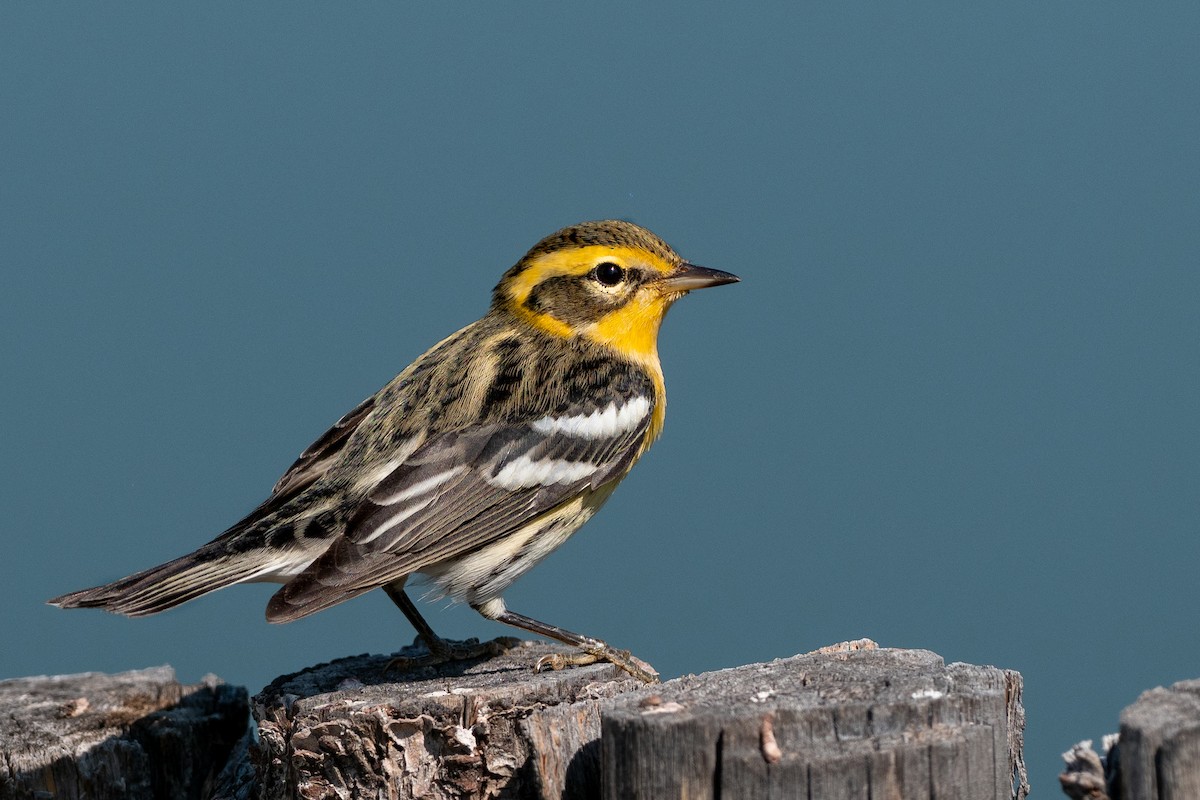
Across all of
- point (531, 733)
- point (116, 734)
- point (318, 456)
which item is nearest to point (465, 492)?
point (318, 456)

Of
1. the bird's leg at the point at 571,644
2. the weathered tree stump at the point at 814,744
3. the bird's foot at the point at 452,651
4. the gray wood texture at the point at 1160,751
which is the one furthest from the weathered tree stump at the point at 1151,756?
the bird's foot at the point at 452,651

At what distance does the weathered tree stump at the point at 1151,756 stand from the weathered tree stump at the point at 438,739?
149 centimetres

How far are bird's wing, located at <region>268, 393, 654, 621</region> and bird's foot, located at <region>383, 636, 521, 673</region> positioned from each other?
459mm

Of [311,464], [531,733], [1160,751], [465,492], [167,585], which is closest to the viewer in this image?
[1160,751]

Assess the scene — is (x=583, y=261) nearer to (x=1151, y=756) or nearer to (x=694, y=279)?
(x=694, y=279)

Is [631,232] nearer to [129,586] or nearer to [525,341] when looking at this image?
[525,341]

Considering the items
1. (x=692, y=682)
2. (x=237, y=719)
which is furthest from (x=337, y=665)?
(x=692, y=682)

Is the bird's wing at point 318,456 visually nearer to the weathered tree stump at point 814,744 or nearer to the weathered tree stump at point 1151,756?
the weathered tree stump at point 814,744

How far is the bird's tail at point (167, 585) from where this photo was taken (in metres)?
5.10

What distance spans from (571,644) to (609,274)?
1.91m

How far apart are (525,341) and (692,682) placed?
2779 millimetres

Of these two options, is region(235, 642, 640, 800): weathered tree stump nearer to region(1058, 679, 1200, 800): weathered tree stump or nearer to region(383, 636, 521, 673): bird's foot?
region(383, 636, 521, 673): bird's foot

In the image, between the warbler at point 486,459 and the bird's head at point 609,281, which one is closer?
the warbler at point 486,459

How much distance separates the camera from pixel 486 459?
5.72 metres
